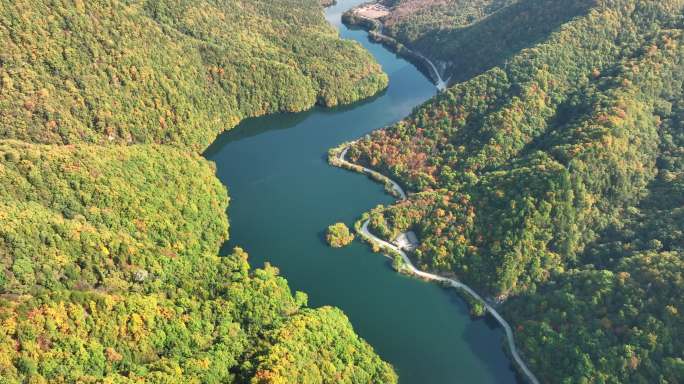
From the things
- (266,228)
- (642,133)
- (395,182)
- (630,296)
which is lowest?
(266,228)

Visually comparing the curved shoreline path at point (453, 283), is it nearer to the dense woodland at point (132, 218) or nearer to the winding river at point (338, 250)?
the winding river at point (338, 250)

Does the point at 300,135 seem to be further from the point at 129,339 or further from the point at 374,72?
the point at 129,339

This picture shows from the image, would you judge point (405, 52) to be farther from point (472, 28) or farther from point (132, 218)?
point (132, 218)

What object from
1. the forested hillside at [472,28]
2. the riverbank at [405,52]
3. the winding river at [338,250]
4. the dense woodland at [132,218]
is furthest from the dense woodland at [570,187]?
the riverbank at [405,52]

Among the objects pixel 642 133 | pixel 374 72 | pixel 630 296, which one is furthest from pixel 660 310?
pixel 374 72

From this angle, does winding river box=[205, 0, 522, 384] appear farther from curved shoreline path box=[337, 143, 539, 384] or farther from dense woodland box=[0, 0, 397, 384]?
dense woodland box=[0, 0, 397, 384]

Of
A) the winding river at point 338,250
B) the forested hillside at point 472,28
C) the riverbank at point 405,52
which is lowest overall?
the winding river at point 338,250

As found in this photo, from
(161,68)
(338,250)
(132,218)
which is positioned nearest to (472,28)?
(161,68)
